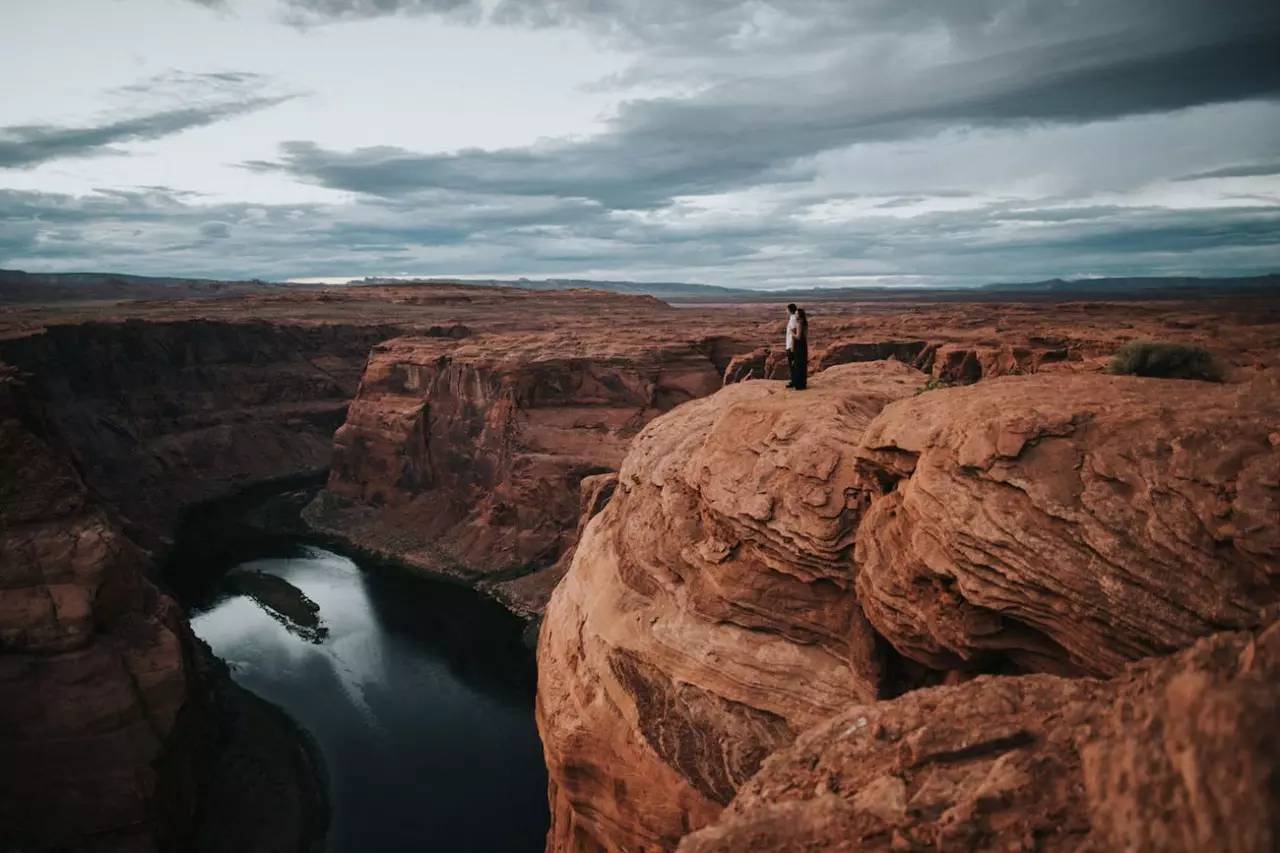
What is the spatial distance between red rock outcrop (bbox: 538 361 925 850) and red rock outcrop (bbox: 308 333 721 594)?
33.3 meters

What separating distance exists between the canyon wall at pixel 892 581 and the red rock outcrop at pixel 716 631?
0.18 feet

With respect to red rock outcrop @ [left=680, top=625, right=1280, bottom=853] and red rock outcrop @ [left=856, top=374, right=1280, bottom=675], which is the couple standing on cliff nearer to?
red rock outcrop @ [left=856, top=374, right=1280, bottom=675]

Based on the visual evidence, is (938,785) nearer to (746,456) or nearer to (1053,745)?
(1053,745)

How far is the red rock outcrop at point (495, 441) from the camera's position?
55344mm

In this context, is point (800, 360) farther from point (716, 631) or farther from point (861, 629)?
point (861, 629)

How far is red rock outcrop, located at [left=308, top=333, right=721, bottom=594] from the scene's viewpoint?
55344 mm

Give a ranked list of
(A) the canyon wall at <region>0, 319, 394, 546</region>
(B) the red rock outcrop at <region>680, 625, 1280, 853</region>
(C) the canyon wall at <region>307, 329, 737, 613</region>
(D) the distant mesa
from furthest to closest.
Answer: (A) the canyon wall at <region>0, 319, 394, 546</region> → (C) the canyon wall at <region>307, 329, 737, 613</region> → (D) the distant mesa → (B) the red rock outcrop at <region>680, 625, 1280, 853</region>

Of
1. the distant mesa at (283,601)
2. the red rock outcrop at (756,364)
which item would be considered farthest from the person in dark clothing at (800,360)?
the distant mesa at (283,601)

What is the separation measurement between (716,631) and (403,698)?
2797 cm

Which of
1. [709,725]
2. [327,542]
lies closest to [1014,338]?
[709,725]

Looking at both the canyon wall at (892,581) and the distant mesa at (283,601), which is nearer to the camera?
the canyon wall at (892,581)

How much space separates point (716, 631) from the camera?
17422 mm

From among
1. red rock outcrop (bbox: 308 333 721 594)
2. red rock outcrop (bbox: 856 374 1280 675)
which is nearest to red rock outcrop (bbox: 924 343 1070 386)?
red rock outcrop (bbox: 308 333 721 594)

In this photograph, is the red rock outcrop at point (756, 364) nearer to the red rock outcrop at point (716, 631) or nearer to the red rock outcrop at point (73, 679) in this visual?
the red rock outcrop at point (716, 631)
